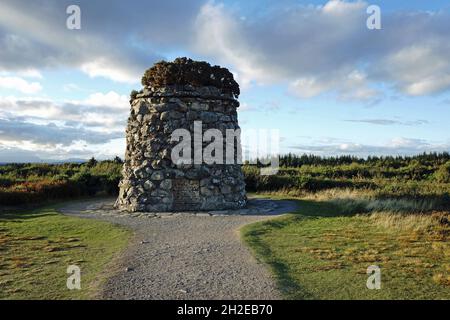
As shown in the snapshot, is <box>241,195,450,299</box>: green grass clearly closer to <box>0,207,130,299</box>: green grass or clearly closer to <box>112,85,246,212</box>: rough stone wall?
<box>112,85,246,212</box>: rough stone wall

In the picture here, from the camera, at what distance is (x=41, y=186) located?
16844mm

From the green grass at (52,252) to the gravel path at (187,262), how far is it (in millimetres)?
434

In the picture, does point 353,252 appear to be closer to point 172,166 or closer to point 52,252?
point 52,252

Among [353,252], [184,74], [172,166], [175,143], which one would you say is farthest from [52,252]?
[184,74]

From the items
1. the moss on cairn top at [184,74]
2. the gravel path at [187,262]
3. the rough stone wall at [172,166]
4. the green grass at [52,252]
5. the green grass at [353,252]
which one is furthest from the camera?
the moss on cairn top at [184,74]

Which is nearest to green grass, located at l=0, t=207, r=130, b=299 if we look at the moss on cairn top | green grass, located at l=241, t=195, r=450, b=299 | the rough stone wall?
the rough stone wall

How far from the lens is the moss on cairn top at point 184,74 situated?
1384 centimetres

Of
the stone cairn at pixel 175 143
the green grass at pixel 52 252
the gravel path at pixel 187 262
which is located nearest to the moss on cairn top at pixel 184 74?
the stone cairn at pixel 175 143

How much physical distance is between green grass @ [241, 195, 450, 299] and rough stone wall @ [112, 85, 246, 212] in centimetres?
288

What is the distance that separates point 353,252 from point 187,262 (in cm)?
335

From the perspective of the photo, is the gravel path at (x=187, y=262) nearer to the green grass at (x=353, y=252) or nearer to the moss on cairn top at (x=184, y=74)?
the green grass at (x=353, y=252)

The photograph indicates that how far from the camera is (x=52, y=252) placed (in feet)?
27.4
